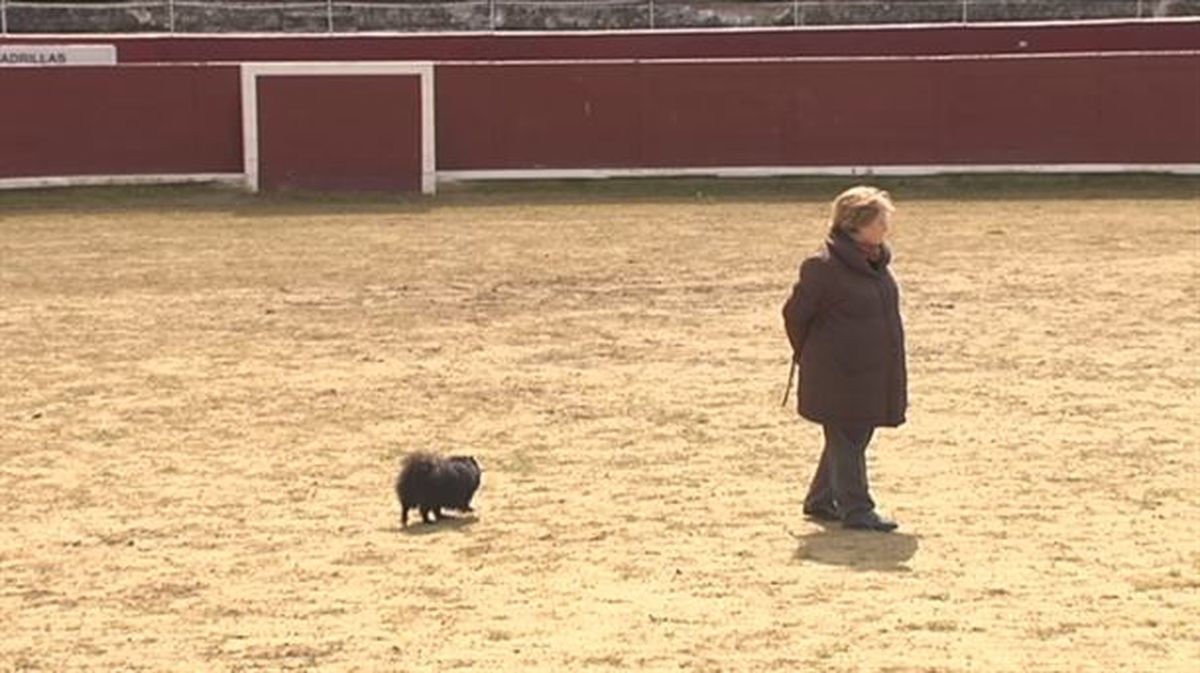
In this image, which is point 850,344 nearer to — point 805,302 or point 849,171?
point 805,302

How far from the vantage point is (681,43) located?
30.9m

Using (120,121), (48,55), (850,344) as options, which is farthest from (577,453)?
(48,55)

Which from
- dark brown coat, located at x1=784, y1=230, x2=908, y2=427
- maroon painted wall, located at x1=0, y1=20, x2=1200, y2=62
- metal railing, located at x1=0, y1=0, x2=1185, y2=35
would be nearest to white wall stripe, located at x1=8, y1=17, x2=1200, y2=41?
maroon painted wall, located at x1=0, y1=20, x2=1200, y2=62

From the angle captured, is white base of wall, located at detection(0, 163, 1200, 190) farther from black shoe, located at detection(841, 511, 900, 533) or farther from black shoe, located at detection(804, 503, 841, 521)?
black shoe, located at detection(841, 511, 900, 533)

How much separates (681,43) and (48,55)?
359 inches

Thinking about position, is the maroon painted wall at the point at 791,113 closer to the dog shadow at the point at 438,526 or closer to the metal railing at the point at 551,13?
the metal railing at the point at 551,13

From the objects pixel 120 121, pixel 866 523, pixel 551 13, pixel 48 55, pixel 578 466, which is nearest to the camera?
pixel 866 523

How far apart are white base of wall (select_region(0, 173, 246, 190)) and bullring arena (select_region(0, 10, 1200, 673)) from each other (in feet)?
Answer: 14.6

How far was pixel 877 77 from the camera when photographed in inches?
1087

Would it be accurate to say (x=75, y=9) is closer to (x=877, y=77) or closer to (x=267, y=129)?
(x=267, y=129)

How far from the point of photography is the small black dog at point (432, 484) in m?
8.59

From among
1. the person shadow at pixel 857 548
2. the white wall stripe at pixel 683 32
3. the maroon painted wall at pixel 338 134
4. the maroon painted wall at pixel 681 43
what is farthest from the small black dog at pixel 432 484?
the white wall stripe at pixel 683 32

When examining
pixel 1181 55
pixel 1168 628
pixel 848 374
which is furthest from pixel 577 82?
pixel 1168 628

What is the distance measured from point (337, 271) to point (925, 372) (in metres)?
7.46
